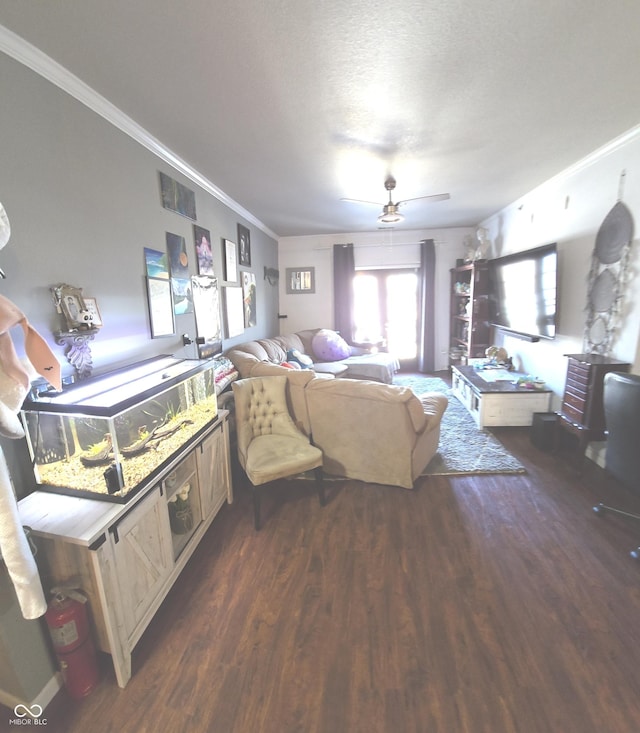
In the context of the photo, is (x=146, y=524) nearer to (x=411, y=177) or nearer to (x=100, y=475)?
(x=100, y=475)

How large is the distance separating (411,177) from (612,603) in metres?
3.58

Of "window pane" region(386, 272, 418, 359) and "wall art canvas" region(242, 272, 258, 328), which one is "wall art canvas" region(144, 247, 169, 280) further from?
"window pane" region(386, 272, 418, 359)

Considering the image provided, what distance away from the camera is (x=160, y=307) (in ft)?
7.86

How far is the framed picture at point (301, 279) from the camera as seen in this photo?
6074mm

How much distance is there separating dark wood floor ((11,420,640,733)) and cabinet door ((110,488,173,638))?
217 mm

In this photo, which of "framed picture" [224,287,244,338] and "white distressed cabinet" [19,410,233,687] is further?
"framed picture" [224,287,244,338]

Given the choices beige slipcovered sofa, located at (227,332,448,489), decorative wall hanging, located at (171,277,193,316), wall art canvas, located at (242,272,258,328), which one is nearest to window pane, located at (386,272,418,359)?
wall art canvas, located at (242,272,258,328)

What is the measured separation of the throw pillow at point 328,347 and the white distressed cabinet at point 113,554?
373 cm

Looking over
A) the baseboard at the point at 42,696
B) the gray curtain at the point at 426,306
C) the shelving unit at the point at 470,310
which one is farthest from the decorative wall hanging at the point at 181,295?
the gray curtain at the point at 426,306

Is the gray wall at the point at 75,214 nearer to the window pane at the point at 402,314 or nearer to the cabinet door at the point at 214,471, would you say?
the cabinet door at the point at 214,471

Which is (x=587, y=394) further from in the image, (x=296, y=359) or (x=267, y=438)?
(x=296, y=359)

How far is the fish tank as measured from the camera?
4.39 feet

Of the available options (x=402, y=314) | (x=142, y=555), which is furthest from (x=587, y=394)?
(x=402, y=314)

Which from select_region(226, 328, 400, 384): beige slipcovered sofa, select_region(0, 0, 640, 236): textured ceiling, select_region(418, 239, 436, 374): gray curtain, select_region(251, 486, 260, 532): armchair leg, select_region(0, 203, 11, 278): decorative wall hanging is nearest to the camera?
select_region(0, 203, 11, 278): decorative wall hanging
